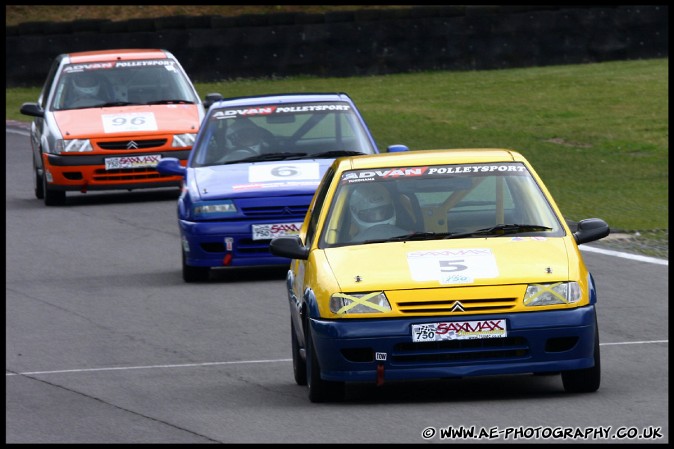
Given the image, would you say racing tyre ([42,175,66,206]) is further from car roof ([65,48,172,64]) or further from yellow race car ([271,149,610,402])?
yellow race car ([271,149,610,402])

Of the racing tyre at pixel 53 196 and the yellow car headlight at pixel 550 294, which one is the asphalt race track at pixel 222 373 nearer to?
the yellow car headlight at pixel 550 294

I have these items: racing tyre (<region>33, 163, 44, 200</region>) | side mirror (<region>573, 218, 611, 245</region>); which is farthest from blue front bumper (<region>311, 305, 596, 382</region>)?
racing tyre (<region>33, 163, 44, 200</region>)

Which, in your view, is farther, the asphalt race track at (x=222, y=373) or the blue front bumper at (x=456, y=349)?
the blue front bumper at (x=456, y=349)

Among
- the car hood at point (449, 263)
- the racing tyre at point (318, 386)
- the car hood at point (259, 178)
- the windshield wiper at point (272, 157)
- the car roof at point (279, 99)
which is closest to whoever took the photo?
the car hood at point (449, 263)

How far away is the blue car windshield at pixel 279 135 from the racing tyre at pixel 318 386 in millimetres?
6346

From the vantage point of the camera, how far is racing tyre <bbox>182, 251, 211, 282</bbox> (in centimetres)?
1450

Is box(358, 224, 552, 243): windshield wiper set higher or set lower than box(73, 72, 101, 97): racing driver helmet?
higher

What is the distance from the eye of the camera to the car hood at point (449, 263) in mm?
8852

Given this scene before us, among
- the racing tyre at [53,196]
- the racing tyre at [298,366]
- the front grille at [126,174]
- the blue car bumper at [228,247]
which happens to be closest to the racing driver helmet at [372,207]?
the racing tyre at [298,366]

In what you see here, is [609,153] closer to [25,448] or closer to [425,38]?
[425,38]

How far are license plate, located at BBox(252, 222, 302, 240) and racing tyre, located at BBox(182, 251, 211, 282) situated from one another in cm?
57

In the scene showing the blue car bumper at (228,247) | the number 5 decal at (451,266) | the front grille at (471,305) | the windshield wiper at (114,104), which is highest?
the number 5 decal at (451,266)

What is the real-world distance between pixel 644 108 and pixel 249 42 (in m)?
9.00

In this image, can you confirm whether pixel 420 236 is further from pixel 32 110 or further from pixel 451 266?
pixel 32 110
